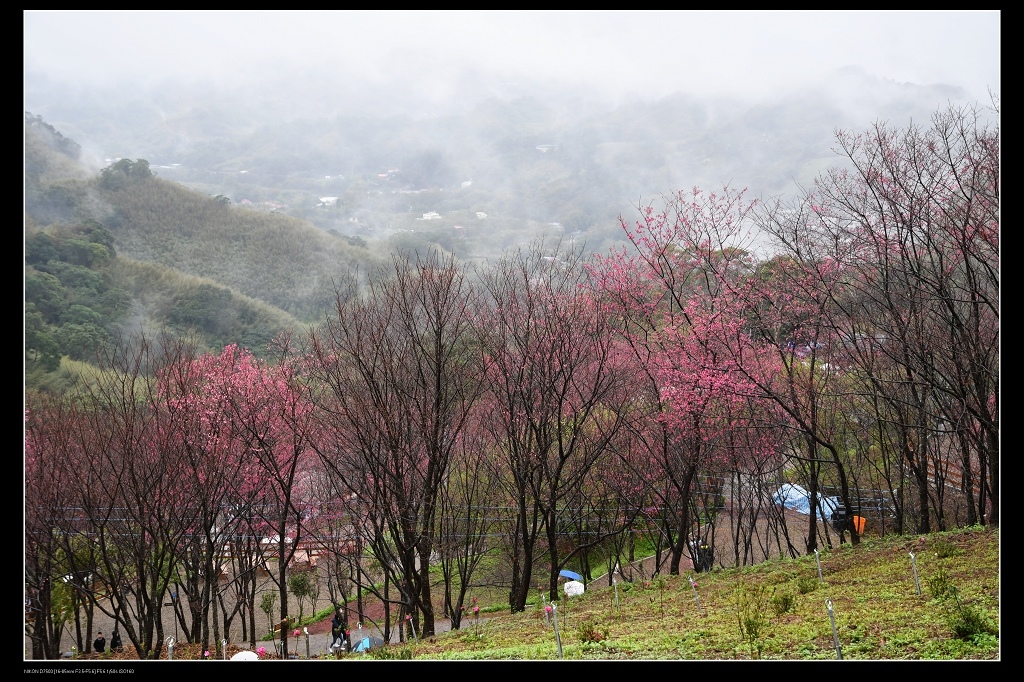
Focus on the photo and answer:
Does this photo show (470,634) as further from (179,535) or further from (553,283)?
(553,283)

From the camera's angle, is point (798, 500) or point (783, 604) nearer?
point (783, 604)

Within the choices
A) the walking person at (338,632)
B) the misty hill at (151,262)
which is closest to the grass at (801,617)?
the walking person at (338,632)

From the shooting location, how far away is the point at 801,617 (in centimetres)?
564

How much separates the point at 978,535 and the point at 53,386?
42.2ft

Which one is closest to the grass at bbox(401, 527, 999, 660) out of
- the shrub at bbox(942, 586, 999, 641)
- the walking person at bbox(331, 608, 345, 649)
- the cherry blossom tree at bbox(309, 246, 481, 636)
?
the shrub at bbox(942, 586, 999, 641)

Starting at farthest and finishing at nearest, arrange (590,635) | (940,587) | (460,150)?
1. (460,150)
2. (590,635)
3. (940,587)

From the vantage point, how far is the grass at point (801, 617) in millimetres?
4824

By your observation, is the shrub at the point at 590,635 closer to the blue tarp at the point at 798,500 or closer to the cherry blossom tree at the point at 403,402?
the cherry blossom tree at the point at 403,402

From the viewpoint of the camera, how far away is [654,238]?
35.6 feet

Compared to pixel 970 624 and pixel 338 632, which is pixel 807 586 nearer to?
pixel 970 624

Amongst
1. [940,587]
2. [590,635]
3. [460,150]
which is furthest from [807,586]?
[460,150]

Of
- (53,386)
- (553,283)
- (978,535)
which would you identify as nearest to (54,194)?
(53,386)

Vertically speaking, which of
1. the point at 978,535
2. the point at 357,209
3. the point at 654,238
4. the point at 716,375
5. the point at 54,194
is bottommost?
the point at 978,535

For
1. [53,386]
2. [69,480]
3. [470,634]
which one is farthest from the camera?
[53,386]
